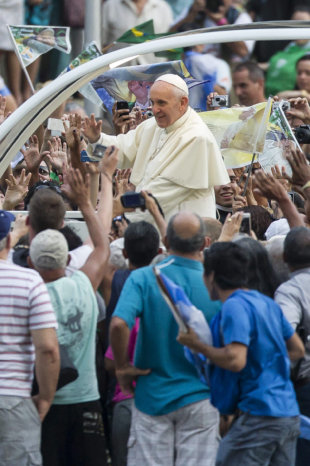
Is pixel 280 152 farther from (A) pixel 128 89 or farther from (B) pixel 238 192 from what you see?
(A) pixel 128 89

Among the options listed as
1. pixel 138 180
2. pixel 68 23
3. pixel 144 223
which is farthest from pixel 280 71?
pixel 144 223

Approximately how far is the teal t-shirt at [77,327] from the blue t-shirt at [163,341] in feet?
0.93

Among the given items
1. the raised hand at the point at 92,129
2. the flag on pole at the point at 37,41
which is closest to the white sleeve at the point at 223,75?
the flag on pole at the point at 37,41

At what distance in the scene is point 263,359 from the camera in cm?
647

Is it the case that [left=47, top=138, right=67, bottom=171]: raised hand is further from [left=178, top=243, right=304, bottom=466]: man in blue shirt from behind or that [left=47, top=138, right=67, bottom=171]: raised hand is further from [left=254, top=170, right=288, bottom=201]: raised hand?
[left=178, top=243, right=304, bottom=466]: man in blue shirt from behind

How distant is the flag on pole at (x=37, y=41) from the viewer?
35.8ft

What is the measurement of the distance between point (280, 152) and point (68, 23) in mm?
6171

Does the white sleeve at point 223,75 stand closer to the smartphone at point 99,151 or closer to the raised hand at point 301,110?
the raised hand at point 301,110

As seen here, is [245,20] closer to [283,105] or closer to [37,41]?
[37,41]

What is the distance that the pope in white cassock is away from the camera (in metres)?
8.96

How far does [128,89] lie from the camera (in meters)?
10.5

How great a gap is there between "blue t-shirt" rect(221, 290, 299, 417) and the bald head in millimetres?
552

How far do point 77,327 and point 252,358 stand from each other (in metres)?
1.10

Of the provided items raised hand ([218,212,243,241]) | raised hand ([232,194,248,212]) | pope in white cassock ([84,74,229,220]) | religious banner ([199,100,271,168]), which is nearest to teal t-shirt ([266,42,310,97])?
religious banner ([199,100,271,168])
